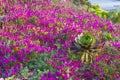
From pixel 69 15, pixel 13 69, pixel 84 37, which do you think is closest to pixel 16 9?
pixel 69 15

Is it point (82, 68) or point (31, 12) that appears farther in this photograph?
point (31, 12)

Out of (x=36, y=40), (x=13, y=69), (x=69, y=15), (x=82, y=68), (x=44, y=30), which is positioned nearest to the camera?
(x=13, y=69)

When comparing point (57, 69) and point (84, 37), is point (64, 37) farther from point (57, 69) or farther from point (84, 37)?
point (57, 69)

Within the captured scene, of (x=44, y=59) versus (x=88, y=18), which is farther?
(x=88, y=18)

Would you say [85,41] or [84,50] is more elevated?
[85,41]

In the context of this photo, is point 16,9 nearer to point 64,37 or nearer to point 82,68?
point 64,37

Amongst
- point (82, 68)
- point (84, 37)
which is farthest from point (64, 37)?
point (82, 68)

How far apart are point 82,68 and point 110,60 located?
75 centimetres

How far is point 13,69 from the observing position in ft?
23.0

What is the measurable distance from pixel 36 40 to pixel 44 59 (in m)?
1.36

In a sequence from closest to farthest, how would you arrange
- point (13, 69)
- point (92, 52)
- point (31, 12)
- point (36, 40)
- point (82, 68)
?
point (13, 69) → point (82, 68) → point (92, 52) → point (36, 40) → point (31, 12)

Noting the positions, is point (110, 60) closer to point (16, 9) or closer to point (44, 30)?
point (44, 30)

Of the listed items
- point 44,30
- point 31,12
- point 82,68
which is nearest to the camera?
point 82,68

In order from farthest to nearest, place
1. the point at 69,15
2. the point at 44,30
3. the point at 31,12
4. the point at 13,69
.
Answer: the point at 69,15 < the point at 31,12 < the point at 44,30 < the point at 13,69
